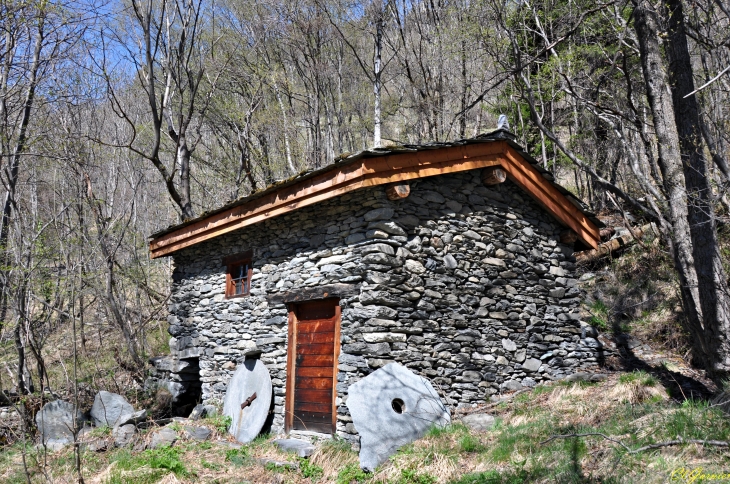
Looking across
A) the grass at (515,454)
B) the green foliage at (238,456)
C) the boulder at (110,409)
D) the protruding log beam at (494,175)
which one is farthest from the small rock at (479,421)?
the boulder at (110,409)

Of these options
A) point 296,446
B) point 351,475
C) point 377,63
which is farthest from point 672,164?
point 377,63

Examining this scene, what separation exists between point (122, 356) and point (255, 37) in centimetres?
912

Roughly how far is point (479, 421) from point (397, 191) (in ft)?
9.34

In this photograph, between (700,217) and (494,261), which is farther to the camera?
(494,261)

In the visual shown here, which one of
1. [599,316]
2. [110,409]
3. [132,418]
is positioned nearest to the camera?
[132,418]

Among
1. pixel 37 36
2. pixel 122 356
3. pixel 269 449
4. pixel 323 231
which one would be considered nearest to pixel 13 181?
pixel 37 36

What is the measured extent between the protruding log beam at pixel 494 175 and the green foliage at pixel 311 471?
4270 mm

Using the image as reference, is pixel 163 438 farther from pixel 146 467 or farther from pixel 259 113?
pixel 259 113

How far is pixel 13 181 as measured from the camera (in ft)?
29.3

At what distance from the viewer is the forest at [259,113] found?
348 inches

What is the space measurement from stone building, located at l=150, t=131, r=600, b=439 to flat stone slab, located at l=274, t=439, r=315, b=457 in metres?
0.38

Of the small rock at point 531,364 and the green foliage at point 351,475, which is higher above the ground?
the small rock at point 531,364

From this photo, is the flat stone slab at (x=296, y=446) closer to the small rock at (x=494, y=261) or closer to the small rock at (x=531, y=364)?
the small rock at (x=531, y=364)

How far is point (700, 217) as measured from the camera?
18.6 ft
